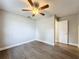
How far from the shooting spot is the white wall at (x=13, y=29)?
3568mm

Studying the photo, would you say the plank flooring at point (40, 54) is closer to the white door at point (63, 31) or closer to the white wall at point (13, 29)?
the white wall at point (13, 29)

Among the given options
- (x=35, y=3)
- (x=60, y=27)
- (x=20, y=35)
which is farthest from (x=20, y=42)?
(x=60, y=27)

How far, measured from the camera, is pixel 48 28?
16.6ft

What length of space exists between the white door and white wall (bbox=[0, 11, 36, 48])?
9.16ft

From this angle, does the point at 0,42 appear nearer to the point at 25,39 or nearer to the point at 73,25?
the point at 25,39

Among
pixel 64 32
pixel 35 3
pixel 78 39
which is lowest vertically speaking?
pixel 78 39

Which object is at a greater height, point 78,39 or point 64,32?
point 64,32

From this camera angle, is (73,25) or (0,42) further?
(73,25)

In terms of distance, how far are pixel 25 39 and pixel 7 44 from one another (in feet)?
5.25

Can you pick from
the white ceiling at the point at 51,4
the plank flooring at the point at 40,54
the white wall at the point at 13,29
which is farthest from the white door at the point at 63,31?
the white wall at the point at 13,29

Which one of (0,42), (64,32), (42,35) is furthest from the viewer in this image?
(42,35)

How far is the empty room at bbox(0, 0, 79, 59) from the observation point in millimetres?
3408

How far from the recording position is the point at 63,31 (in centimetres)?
508

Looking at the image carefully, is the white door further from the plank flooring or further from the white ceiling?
the white ceiling
